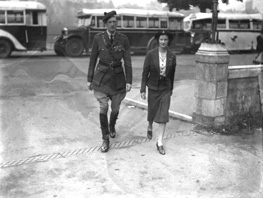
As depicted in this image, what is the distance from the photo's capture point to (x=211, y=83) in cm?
588

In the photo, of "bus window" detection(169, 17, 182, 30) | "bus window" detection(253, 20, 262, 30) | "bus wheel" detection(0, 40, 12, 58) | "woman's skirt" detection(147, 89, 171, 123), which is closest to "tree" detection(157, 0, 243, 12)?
"woman's skirt" detection(147, 89, 171, 123)

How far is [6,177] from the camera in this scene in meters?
3.85

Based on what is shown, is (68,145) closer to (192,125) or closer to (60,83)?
(192,125)

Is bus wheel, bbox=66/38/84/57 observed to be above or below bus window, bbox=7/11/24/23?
below

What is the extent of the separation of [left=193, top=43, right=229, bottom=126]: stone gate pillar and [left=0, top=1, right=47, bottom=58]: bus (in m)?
13.1

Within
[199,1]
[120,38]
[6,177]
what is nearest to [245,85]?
[199,1]

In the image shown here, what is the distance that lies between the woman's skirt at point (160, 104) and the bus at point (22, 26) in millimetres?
13645

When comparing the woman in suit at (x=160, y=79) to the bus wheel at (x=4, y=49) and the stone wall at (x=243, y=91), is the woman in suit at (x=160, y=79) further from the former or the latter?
the bus wheel at (x=4, y=49)

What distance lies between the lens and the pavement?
11.9ft

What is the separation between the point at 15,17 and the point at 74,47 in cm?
323

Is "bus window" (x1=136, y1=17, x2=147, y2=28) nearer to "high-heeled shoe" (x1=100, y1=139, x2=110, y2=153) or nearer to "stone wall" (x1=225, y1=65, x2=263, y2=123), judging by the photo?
"stone wall" (x1=225, y1=65, x2=263, y2=123)

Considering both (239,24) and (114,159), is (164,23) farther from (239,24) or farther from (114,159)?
(114,159)

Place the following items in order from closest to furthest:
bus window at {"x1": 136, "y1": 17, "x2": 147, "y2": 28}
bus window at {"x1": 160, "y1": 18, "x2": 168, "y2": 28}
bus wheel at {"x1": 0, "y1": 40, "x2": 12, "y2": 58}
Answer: bus wheel at {"x1": 0, "y1": 40, "x2": 12, "y2": 58} → bus window at {"x1": 136, "y1": 17, "x2": 147, "y2": 28} → bus window at {"x1": 160, "y1": 18, "x2": 168, "y2": 28}

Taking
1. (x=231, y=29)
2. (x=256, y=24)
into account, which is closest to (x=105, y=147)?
(x=231, y=29)
